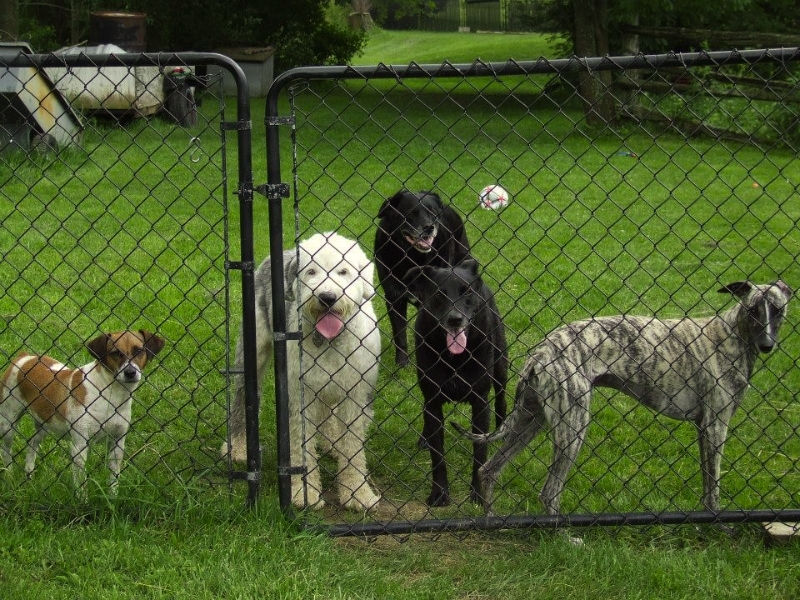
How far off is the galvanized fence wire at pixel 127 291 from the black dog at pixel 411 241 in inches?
41.0

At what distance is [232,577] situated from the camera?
338 centimetres

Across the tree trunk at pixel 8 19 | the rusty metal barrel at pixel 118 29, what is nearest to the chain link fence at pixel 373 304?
the tree trunk at pixel 8 19

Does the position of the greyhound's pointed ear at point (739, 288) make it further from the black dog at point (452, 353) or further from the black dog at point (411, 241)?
the black dog at point (411, 241)

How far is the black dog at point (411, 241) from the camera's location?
5844 millimetres

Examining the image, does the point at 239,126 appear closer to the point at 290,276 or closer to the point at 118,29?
the point at 290,276

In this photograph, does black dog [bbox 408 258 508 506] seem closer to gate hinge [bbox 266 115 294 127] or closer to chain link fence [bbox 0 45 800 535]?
chain link fence [bbox 0 45 800 535]

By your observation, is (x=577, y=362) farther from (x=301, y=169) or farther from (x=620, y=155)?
(x=620, y=155)

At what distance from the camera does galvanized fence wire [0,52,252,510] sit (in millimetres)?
3898

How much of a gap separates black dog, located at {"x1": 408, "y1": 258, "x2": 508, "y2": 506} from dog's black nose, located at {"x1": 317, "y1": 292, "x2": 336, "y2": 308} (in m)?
0.47

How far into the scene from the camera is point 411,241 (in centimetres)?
585

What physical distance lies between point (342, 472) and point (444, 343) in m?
0.77

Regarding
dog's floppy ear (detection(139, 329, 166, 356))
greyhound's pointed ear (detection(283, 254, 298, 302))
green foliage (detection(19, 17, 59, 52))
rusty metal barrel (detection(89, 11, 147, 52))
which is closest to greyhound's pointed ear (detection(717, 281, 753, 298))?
greyhound's pointed ear (detection(283, 254, 298, 302))

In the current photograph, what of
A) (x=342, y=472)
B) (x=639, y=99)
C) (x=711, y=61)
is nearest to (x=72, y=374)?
(x=342, y=472)

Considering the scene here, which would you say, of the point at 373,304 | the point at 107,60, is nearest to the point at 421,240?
the point at 373,304
